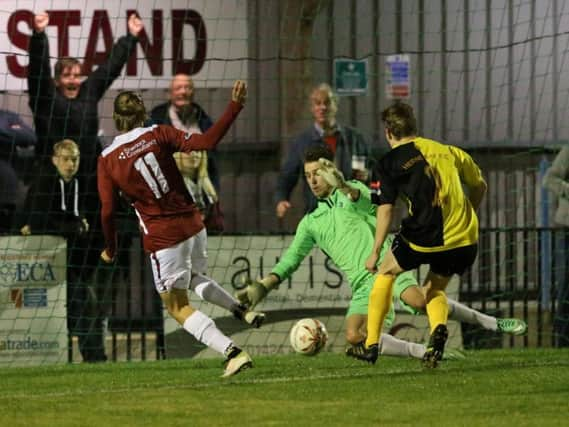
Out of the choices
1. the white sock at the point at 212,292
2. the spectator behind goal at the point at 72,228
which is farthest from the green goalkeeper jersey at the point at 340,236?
the spectator behind goal at the point at 72,228

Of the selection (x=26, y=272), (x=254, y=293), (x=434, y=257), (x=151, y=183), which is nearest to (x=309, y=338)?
(x=254, y=293)

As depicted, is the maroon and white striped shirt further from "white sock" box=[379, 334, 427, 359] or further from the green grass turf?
"white sock" box=[379, 334, 427, 359]

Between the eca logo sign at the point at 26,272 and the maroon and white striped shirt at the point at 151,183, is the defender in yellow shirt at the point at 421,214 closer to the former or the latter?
the maroon and white striped shirt at the point at 151,183

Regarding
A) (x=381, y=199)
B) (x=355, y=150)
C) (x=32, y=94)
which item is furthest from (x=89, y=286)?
(x=381, y=199)

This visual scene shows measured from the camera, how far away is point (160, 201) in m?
10.6

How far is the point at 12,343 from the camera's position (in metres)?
13.3

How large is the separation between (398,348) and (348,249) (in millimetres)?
836

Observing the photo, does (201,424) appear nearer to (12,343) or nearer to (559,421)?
(559,421)

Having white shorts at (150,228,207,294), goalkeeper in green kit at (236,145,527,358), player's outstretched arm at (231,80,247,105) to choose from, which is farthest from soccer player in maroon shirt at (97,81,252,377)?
goalkeeper in green kit at (236,145,527,358)

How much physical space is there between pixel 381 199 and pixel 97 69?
4.50 meters

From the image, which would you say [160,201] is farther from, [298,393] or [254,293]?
[298,393]

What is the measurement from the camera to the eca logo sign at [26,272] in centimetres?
1327

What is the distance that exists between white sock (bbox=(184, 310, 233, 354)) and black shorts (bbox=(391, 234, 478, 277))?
125 centimetres

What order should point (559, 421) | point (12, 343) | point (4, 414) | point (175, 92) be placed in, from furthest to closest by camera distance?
point (175, 92) → point (12, 343) → point (4, 414) → point (559, 421)
